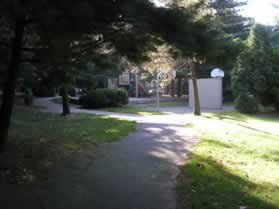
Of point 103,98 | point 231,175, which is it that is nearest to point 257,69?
point 103,98

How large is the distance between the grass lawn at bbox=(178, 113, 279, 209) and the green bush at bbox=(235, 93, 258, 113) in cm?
767

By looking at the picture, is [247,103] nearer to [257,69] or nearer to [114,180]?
[257,69]

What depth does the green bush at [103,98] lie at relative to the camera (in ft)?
58.3

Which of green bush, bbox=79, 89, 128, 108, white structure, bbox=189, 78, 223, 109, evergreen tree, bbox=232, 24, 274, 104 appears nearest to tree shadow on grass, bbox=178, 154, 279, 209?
evergreen tree, bbox=232, 24, 274, 104

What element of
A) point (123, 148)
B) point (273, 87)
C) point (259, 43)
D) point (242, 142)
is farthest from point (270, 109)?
point (123, 148)

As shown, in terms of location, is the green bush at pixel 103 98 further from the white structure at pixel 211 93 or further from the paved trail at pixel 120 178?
the paved trail at pixel 120 178

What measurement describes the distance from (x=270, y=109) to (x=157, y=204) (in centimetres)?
1590

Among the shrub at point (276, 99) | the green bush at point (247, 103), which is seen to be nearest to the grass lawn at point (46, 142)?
the green bush at point (247, 103)

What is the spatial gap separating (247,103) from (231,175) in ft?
36.9

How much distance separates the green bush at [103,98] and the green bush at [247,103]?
22.7 feet

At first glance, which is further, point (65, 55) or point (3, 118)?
point (3, 118)

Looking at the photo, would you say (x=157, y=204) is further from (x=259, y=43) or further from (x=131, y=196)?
(x=259, y=43)

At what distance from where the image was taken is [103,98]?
58.5 ft

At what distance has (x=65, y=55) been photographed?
4289mm
